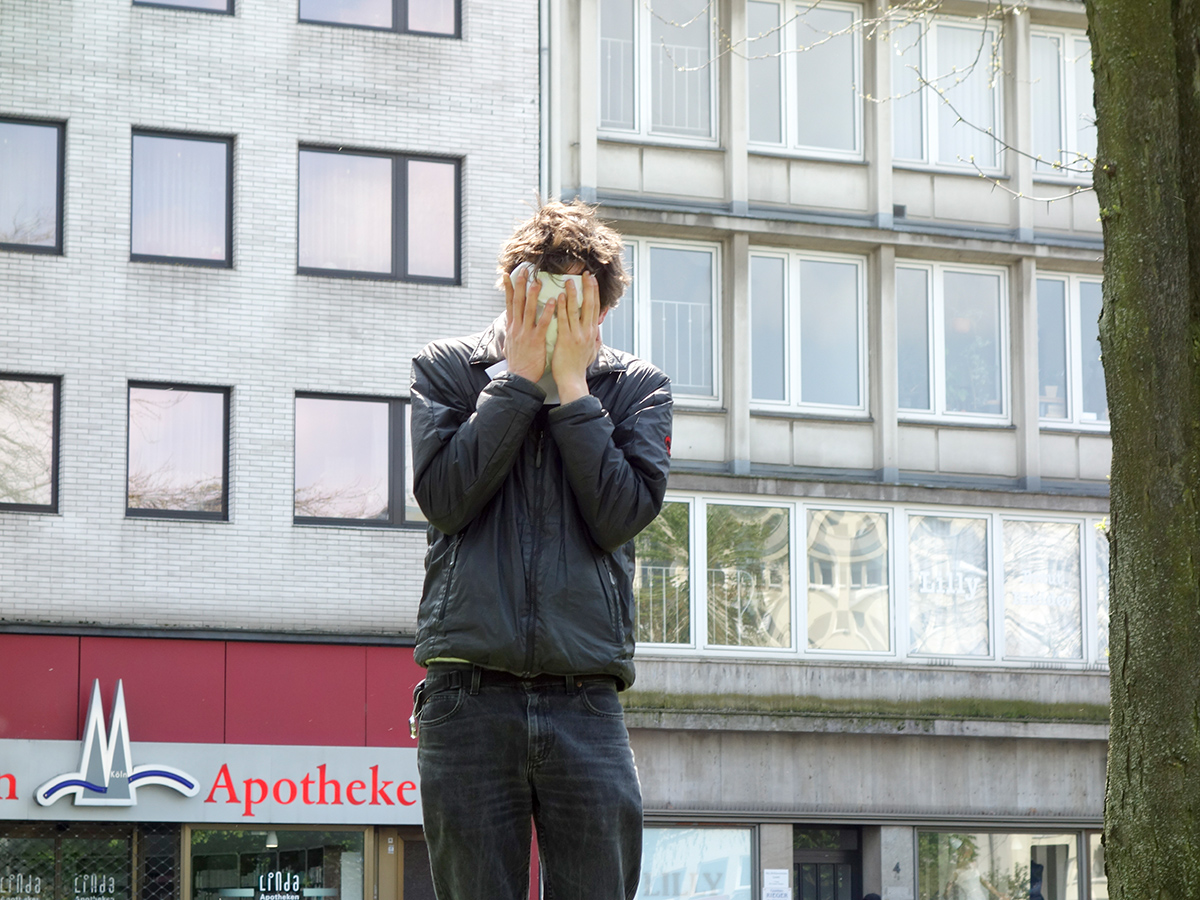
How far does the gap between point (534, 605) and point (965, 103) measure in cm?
2171

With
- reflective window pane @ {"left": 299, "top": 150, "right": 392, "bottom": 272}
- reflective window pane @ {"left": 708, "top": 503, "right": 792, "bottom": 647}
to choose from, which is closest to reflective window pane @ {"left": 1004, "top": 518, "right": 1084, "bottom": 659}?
reflective window pane @ {"left": 708, "top": 503, "right": 792, "bottom": 647}

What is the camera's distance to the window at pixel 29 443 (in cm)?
2002

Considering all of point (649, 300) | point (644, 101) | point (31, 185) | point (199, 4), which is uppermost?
point (199, 4)

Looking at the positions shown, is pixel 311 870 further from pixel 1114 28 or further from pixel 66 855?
pixel 1114 28

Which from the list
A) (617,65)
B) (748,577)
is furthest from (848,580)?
(617,65)

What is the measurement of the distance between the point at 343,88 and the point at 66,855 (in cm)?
958

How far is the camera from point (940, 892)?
2255cm

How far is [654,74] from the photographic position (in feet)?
75.2

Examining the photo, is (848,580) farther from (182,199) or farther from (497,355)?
(497,355)

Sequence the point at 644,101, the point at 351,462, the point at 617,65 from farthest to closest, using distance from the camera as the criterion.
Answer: the point at 617,65 < the point at 644,101 < the point at 351,462

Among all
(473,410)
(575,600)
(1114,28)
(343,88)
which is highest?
(343,88)

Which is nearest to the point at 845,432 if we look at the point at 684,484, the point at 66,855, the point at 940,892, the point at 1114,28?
the point at 684,484

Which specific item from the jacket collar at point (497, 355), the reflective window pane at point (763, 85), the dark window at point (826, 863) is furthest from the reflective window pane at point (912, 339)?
the jacket collar at point (497, 355)

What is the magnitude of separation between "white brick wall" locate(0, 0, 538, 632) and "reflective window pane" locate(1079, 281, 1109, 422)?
26.5ft
